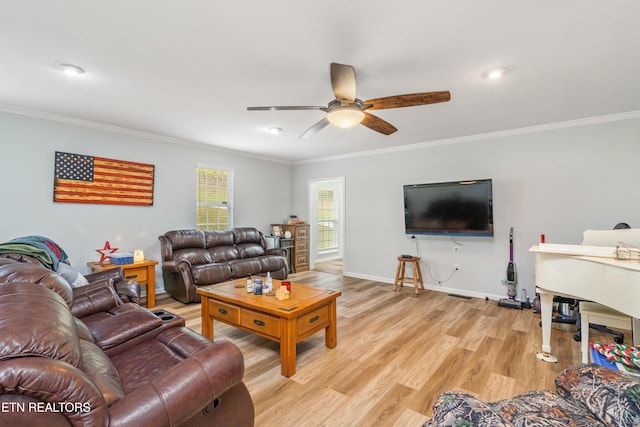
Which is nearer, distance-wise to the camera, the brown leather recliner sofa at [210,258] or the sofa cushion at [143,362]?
the sofa cushion at [143,362]

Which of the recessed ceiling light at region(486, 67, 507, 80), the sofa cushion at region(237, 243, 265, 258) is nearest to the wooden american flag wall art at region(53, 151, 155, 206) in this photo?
the sofa cushion at region(237, 243, 265, 258)

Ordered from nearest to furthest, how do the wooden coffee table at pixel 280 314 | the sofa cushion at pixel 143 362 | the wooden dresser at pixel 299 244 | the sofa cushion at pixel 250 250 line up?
the sofa cushion at pixel 143 362 → the wooden coffee table at pixel 280 314 → the sofa cushion at pixel 250 250 → the wooden dresser at pixel 299 244

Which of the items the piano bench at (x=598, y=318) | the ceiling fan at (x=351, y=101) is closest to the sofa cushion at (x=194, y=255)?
the ceiling fan at (x=351, y=101)

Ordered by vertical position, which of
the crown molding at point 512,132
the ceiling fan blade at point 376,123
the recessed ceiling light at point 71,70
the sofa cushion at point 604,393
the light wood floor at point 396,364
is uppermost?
the recessed ceiling light at point 71,70

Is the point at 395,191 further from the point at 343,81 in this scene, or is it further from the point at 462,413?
the point at 462,413

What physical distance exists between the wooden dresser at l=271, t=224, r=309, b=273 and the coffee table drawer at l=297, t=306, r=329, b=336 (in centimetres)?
367

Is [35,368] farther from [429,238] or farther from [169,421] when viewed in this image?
[429,238]

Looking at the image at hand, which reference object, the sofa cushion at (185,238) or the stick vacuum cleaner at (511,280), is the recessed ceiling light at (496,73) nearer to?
the stick vacuum cleaner at (511,280)

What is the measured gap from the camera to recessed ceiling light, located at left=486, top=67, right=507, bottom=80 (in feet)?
8.24

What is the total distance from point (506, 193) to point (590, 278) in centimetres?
248

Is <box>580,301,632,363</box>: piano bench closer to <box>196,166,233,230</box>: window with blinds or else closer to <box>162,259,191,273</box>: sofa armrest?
<box>162,259,191,273</box>: sofa armrest

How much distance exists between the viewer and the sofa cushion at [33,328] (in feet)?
2.65

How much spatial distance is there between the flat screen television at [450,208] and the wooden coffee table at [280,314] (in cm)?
260

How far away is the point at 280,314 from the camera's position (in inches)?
94.3
